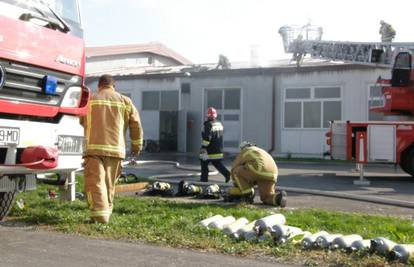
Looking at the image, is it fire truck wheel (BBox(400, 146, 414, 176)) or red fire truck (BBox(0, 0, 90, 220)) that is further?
fire truck wheel (BBox(400, 146, 414, 176))

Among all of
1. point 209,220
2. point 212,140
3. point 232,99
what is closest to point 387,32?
point 212,140

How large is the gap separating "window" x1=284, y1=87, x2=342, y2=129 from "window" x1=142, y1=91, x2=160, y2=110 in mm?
6765

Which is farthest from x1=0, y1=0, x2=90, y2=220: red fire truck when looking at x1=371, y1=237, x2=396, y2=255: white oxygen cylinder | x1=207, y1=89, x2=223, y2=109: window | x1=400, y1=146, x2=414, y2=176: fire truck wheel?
x1=207, y1=89, x2=223, y2=109: window

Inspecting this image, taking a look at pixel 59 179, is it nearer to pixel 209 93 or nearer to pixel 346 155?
pixel 346 155

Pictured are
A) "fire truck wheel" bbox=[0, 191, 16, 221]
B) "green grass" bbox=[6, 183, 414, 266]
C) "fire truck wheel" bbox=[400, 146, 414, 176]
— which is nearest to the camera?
"green grass" bbox=[6, 183, 414, 266]

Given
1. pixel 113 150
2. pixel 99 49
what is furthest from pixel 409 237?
pixel 99 49

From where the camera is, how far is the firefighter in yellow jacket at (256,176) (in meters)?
8.42

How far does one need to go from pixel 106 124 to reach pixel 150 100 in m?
20.9

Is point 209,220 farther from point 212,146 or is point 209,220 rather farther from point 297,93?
point 297,93

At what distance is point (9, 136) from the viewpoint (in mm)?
5703

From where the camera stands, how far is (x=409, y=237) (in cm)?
598

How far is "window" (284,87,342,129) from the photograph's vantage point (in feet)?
74.8

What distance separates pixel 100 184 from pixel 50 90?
128 cm

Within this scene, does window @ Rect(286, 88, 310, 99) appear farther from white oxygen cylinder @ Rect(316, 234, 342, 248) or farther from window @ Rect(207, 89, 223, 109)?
white oxygen cylinder @ Rect(316, 234, 342, 248)
